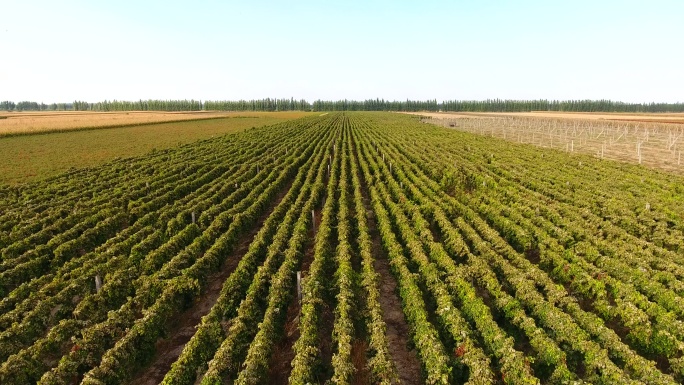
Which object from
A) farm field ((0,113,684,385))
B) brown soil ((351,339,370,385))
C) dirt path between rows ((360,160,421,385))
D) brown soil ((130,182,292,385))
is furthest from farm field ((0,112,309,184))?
brown soil ((351,339,370,385))

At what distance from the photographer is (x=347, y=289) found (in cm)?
1018

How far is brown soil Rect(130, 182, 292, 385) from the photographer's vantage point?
836cm

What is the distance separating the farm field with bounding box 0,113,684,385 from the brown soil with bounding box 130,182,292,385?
0.05 m

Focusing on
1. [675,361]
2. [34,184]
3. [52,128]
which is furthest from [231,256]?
[52,128]

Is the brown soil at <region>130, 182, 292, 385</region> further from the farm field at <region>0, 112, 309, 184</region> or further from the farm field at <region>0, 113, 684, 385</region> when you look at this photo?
the farm field at <region>0, 112, 309, 184</region>

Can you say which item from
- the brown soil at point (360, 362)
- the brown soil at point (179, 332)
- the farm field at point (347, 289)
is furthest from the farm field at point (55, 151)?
the brown soil at point (360, 362)

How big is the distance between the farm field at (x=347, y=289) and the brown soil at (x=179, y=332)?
0.18ft

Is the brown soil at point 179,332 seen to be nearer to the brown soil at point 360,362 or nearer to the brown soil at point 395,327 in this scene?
the brown soil at point 360,362

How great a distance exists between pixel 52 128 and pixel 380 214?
6301 centimetres

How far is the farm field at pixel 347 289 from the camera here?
302 inches

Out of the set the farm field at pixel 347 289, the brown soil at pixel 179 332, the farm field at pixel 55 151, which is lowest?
the brown soil at pixel 179 332

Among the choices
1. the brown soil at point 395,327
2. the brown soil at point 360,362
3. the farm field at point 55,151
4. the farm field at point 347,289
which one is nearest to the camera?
the farm field at point 347,289

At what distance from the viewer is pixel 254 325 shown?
9141 mm

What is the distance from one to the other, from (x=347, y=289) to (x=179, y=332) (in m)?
4.73
